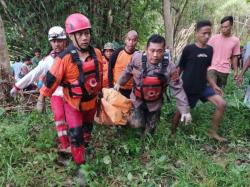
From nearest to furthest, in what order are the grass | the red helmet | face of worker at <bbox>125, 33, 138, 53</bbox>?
1. the red helmet
2. the grass
3. face of worker at <bbox>125, 33, 138, 53</bbox>

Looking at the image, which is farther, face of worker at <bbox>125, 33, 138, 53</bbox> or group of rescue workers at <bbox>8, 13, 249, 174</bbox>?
face of worker at <bbox>125, 33, 138, 53</bbox>

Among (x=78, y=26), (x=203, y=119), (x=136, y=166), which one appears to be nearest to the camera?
(x=78, y=26)

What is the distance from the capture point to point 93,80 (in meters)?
3.96

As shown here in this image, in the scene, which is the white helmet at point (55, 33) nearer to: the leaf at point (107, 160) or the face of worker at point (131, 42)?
the face of worker at point (131, 42)

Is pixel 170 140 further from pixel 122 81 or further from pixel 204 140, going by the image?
pixel 122 81

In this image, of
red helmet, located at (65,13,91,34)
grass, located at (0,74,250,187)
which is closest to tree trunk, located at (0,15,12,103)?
grass, located at (0,74,250,187)

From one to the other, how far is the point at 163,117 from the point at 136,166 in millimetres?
1739

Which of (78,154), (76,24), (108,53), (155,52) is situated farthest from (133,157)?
(108,53)

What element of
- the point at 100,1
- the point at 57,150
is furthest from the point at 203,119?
the point at 100,1

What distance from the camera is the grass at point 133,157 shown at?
4.02 meters

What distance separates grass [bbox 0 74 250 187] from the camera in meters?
4.02

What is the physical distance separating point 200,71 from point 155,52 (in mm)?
906

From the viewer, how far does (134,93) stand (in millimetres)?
A: 4785

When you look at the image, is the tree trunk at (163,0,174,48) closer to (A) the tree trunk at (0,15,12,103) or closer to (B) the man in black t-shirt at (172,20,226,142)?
(A) the tree trunk at (0,15,12,103)
